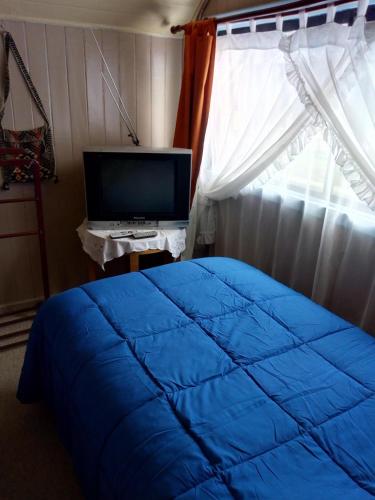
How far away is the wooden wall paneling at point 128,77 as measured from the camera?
9.10 ft

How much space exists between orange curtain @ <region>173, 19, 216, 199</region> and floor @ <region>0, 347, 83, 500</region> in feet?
5.85

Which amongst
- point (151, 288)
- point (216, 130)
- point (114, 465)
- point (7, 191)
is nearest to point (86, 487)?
point (114, 465)

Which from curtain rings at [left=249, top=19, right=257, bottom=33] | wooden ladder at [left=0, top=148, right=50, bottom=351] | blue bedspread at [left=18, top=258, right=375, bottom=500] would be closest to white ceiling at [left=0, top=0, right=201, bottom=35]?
curtain rings at [left=249, top=19, right=257, bottom=33]

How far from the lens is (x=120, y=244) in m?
2.50

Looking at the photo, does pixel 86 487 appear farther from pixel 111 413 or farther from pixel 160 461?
pixel 160 461

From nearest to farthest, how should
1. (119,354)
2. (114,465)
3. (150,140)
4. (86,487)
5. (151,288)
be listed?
(114,465)
(86,487)
(119,354)
(151,288)
(150,140)

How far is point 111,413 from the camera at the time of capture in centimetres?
125

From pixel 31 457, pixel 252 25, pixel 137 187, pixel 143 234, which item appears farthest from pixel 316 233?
pixel 31 457

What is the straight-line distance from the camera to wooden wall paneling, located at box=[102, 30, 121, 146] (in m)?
2.71

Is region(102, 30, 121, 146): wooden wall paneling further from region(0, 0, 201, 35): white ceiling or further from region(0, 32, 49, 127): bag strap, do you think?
region(0, 32, 49, 127): bag strap

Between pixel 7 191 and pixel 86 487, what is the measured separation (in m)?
1.96

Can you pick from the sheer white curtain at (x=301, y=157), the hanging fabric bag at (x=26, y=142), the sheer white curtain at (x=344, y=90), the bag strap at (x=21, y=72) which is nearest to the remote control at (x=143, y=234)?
the sheer white curtain at (x=301, y=157)

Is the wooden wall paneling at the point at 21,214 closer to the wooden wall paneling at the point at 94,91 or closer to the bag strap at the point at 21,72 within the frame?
the bag strap at the point at 21,72

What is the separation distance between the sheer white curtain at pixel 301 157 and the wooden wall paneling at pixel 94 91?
31.2 inches
